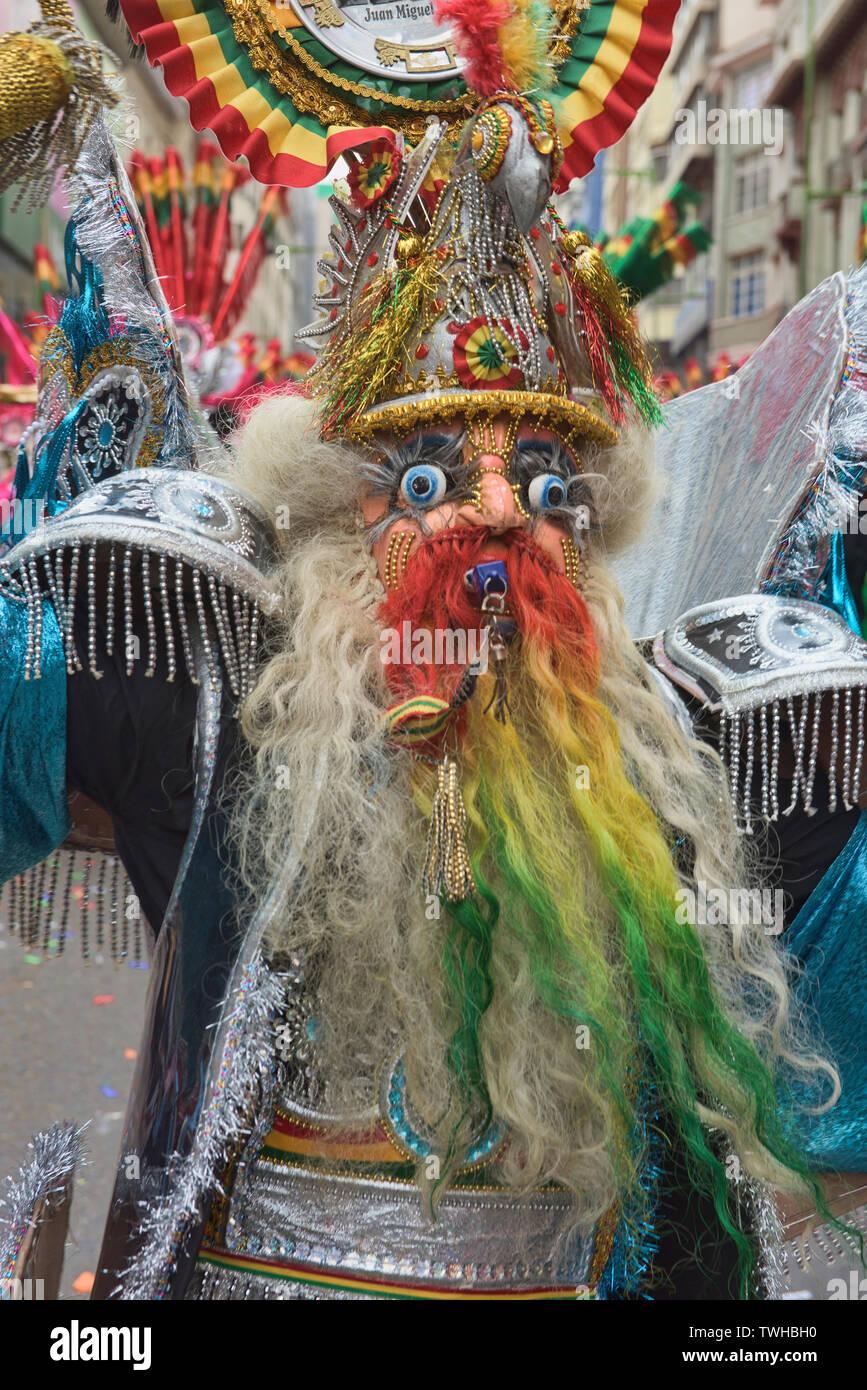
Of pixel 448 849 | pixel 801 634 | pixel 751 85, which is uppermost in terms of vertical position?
pixel 751 85

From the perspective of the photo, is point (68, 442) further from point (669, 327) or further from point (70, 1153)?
point (669, 327)

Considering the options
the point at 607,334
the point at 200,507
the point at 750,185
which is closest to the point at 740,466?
the point at 607,334

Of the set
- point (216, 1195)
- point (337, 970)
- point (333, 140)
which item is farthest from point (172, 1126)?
point (333, 140)

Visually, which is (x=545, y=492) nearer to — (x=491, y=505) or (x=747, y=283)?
(x=491, y=505)

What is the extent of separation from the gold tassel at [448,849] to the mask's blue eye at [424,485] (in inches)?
13.5

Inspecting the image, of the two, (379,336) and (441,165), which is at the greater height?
(441,165)

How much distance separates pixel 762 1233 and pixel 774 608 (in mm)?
812

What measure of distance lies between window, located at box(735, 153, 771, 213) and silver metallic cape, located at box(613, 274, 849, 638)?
20.6 meters

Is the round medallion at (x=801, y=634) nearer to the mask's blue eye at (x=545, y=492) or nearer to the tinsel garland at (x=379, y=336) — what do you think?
the mask's blue eye at (x=545, y=492)

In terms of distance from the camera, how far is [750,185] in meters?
21.5

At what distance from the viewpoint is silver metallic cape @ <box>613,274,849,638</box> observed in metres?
1.86

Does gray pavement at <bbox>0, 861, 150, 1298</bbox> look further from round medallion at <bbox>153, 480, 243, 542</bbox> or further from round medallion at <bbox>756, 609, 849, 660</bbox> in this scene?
round medallion at <bbox>756, 609, 849, 660</bbox>

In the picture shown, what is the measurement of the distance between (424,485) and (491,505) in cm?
9
